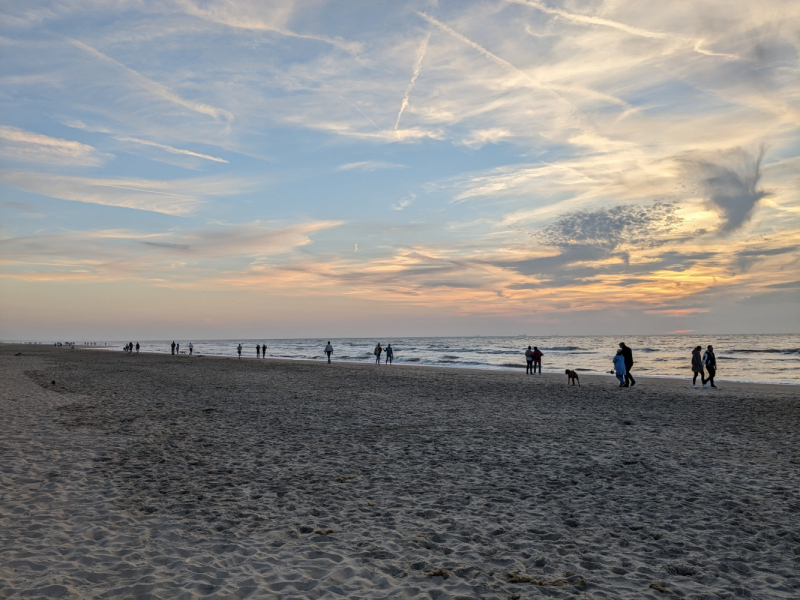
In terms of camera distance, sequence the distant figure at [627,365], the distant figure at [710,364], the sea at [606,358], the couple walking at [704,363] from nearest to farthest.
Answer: the distant figure at [710,364], the couple walking at [704,363], the distant figure at [627,365], the sea at [606,358]

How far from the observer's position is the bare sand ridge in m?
4.98

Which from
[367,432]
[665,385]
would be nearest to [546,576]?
[367,432]

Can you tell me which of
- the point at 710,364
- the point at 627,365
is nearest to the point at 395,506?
the point at 627,365

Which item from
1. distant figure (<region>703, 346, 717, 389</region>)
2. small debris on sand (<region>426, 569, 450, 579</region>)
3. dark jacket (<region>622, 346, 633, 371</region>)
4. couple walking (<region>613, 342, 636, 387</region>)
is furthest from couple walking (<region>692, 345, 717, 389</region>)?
small debris on sand (<region>426, 569, 450, 579</region>)

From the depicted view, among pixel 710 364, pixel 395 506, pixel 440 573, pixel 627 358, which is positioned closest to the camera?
pixel 440 573

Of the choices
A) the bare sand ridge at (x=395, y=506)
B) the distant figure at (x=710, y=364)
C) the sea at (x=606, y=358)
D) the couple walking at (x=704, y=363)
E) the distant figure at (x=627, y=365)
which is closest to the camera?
the bare sand ridge at (x=395, y=506)

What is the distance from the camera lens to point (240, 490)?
784cm

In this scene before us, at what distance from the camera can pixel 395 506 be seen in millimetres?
7180

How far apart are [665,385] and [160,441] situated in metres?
24.0

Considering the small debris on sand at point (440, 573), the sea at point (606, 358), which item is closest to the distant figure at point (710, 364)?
the sea at point (606, 358)

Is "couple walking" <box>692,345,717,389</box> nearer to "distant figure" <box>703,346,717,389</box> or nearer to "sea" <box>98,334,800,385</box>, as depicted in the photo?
"distant figure" <box>703,346,717,389</box>

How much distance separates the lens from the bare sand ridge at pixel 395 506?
4.98 m

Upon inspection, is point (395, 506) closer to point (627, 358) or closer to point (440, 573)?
point (440, 573)

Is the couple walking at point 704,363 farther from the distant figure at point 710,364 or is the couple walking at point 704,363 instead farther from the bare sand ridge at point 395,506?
the bare sand ridge at point 395,506
